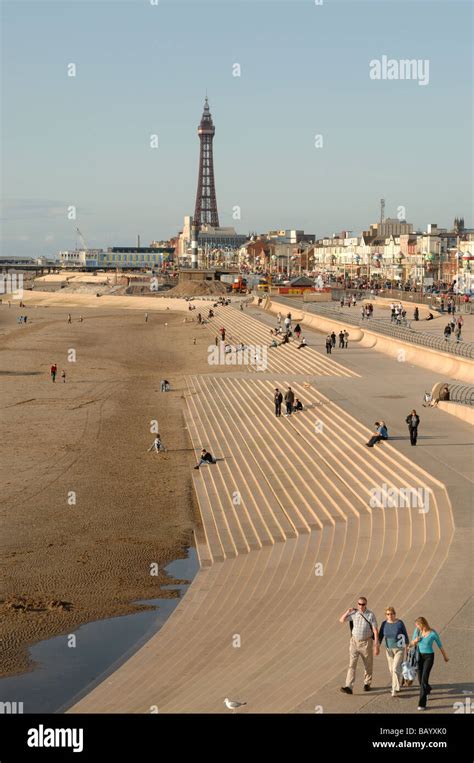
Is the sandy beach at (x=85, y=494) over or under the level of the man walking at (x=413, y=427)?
under

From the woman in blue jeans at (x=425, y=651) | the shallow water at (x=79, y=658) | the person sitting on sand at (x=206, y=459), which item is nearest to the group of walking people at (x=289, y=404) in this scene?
the person sitting on sand at (x=206, y=459)

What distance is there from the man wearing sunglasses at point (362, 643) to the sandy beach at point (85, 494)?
446 centimetres

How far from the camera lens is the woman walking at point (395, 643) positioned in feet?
29.5

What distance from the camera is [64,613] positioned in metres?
13.4

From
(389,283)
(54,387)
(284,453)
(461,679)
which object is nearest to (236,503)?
(284,453)

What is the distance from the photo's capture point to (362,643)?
30.2ft

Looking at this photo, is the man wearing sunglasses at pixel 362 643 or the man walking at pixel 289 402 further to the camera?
the man walking at pixel 289 402

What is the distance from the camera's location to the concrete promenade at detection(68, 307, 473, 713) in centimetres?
980

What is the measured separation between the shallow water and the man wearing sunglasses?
3.40 meters

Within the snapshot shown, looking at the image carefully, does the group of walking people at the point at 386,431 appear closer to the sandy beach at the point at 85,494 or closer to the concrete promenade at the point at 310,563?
the concrete promenade at the point at 310,563

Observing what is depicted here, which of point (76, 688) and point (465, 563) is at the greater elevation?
point (465, 563)

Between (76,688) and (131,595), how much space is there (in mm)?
2874

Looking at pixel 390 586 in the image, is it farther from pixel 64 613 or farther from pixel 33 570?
pixel 33 570

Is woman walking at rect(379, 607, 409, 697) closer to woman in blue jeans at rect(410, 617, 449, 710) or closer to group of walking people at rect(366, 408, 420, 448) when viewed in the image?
woman in blue jeans at rect(410, 617, 449, 710)
